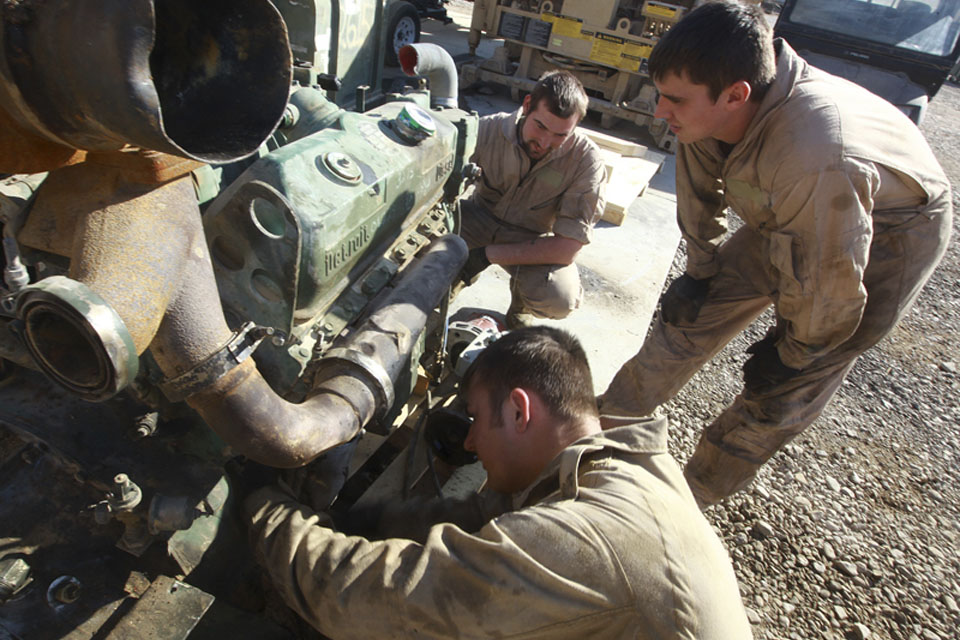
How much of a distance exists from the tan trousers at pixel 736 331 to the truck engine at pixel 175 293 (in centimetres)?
123

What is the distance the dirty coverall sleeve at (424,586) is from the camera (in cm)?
118

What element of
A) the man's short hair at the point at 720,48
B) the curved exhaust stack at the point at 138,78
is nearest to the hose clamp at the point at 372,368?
the curved exhaust stack at the point at 138,78

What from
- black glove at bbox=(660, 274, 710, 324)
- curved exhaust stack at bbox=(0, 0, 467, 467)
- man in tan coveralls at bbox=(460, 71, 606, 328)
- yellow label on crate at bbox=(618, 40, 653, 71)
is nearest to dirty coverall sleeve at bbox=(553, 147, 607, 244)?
man in tan coveralls at bbox=(460, 71, 606, 328)

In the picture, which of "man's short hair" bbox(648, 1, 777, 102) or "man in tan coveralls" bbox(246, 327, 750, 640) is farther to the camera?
"man's short hair" bbox(648, 1, 777, 102)

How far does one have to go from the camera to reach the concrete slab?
12.0 feet

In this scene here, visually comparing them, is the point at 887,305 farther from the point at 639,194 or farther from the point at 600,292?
the point at 639,194

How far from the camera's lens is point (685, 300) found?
9.18 feet

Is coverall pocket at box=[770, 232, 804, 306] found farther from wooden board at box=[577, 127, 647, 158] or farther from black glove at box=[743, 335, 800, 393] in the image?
wooden board at box=[577, 127, 647, 158]

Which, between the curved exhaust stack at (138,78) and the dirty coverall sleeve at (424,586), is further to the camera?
the dirty coverall sleeve at (424,586)

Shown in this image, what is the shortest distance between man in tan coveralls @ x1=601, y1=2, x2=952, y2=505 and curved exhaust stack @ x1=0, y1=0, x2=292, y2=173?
1483mm

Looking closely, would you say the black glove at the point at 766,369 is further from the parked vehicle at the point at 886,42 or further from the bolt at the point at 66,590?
the parked vehicle at the point at 886,42

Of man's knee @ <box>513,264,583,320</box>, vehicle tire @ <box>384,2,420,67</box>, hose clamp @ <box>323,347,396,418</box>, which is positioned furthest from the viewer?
vehicle tire @ <box>384,2,420,67</box>

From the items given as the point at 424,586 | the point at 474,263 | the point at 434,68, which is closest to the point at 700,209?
the point at 474,263

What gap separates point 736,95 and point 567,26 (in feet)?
19.0
